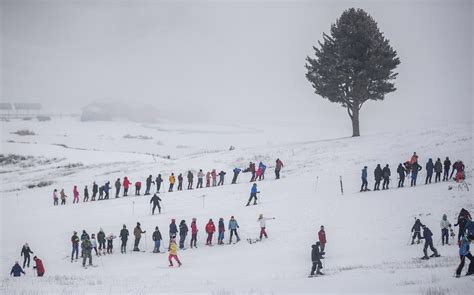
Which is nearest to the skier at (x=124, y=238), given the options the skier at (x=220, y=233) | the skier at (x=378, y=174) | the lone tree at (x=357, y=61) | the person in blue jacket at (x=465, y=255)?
the skier at (x=220, y=233)

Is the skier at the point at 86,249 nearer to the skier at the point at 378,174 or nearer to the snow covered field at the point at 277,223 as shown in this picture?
the snow covered field at the point at 277,223

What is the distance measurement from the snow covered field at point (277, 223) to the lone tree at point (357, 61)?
5.49 metres

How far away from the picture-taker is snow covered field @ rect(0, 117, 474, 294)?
1617cm

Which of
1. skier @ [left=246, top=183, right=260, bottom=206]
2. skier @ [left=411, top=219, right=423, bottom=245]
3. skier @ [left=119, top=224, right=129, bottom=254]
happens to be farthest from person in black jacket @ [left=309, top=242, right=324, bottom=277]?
skier @ [left=246, top=183, right=260, bottom=206]

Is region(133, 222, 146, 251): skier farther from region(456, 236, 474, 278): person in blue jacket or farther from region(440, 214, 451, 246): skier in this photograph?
region(456, 236, 474, 278): person in blue jacket

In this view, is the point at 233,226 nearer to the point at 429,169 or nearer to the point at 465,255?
the point at 465,255

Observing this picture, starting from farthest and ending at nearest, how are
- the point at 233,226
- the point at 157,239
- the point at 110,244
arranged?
1. the point at 110,244
2. the point at 233,226
3. the point at 157,239

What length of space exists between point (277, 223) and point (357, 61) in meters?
26.3

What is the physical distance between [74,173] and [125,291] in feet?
125

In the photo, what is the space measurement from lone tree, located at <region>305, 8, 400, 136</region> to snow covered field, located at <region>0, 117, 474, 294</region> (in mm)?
5491

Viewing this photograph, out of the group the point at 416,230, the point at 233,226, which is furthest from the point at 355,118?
the point at 416,230

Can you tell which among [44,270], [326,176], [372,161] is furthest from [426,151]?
[44,270]

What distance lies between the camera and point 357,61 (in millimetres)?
44875

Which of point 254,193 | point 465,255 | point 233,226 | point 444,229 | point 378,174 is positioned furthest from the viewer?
point 254,193
